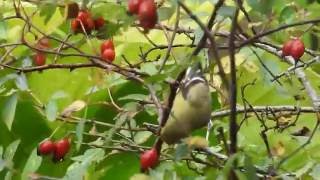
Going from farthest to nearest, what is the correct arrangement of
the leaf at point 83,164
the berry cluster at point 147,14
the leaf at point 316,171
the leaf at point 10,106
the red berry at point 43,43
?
the red berry at point 43,43, the leaf at point 10,106, the leaf at point 83,164, the leaf at point 316,171, the berry cluster at point 147,14

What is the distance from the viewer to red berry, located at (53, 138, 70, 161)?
63.5 inches

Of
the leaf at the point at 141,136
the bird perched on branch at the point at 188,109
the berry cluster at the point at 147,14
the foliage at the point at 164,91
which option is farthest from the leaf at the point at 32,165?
the berry cluster at the point at 147,14

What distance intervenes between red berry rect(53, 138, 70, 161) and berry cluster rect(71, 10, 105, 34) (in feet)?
0.78

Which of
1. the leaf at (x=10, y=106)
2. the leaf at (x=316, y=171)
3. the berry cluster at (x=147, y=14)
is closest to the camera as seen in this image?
the berry cluster at (x=147, y=14)

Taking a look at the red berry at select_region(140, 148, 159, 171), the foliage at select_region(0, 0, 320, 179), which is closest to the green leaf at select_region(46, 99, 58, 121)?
the foliage at select_region(0, 0, 320, 179)

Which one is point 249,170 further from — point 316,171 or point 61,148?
point 61,148

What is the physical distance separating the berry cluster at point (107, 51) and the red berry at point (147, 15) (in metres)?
0.52

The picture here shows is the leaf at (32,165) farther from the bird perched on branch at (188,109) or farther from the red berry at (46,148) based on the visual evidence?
the bird perched on branch at (188,109)

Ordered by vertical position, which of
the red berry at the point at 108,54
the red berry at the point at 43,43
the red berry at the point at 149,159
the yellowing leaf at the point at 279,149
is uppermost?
the red berry at the point at 108,54

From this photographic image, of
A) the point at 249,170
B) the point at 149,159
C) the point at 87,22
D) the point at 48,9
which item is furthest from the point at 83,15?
the point at 249,170

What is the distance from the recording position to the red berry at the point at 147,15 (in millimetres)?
1060

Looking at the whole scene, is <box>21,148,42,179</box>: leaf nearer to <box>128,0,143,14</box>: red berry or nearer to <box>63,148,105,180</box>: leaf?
<box>63,148,105,180</box>: leaf

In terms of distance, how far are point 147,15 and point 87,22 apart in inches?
22.6

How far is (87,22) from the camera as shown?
1.62 meters
